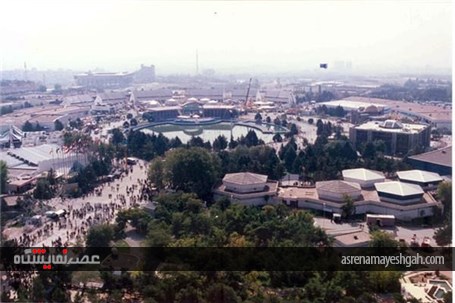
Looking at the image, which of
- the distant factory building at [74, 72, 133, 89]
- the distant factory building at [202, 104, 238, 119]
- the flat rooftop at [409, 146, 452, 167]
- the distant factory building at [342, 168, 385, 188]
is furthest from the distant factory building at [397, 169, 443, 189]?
the distant factory building at [74, 72, 133, 89]

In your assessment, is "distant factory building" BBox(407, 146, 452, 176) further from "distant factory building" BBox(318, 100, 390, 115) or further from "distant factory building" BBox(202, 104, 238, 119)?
"distant factory building" BBox(202, 104, 238, 119)

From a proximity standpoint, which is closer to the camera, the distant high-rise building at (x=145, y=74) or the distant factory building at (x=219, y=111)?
the distant factory building at (x=219, y=111)

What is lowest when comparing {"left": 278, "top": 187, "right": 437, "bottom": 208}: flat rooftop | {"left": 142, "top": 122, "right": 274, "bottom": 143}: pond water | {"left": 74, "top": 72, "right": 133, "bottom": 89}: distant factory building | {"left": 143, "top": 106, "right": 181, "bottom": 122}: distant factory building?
{"left": 278, "top": 187, "right": 437, "bottom": 208}: flat rooftop

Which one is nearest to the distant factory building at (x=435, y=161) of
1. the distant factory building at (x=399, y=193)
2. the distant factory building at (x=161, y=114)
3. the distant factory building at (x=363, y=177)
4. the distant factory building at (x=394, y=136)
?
the distant factory building at (x=394, y=136)

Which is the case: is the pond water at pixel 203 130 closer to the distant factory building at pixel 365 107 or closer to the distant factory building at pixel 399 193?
the distant factory building at pixel 365 107

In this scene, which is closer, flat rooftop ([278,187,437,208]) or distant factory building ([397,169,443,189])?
flat rooftop ([278,187,437,208])

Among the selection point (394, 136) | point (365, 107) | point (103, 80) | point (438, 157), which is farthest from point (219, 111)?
point (103, 80)

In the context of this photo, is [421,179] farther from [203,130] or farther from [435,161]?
[203,130]
